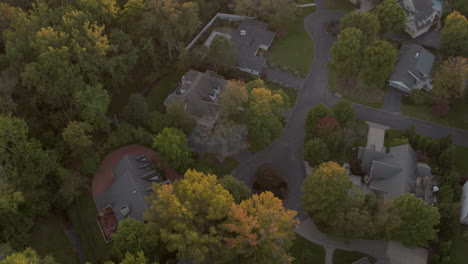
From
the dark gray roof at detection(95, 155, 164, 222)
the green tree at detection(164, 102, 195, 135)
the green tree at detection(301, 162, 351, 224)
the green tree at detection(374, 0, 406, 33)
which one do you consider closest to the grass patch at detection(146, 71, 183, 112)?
the green tree at detection(164, 102, 195, 135)

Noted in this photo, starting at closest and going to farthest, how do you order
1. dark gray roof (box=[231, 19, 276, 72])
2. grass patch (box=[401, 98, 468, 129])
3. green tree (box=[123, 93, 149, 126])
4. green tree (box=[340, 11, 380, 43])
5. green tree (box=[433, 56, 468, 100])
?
1. green tree (box=[123, 93, 149, 126])
2. green tree (box=[433, 56, 468, 100])
3. grass patch (box=[401, 98, 468, 129])
4. green tree (box=[340, 11, 380, 43])
5. dark gray roof (box=[231, 19, 276, 72])

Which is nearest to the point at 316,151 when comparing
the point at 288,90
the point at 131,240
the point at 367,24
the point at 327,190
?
the point at 327,190

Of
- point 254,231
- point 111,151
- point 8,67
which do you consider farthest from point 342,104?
point 8,67

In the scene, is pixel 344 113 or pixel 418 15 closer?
pixel 344 113

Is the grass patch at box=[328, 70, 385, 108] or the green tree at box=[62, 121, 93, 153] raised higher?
the green tree at box=[62, 121, 93, 153]

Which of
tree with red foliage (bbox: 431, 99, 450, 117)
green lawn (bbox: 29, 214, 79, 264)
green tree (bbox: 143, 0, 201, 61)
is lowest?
green lawn (bbox: 29, 214, 79, 264)

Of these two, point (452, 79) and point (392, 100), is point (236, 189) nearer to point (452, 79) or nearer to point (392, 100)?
point (392, 100)

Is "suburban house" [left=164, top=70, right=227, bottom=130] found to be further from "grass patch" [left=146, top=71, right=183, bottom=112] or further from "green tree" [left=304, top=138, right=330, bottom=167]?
"green tree" [left=304, top=138, right=330, bottom=167]
